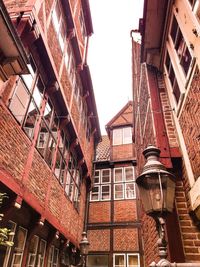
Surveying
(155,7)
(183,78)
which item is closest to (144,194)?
(183,78)

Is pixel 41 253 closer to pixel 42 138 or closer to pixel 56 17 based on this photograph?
pixel 42 138

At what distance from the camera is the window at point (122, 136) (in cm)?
1586

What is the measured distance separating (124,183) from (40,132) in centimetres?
853

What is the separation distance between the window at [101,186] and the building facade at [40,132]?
2959mm

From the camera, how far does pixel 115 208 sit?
13.5 m

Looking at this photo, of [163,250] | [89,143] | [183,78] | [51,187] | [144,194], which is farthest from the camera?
[89,143]

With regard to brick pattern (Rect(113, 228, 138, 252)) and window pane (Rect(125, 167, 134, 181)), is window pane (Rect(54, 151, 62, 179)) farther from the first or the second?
window pane (Rect(125, 167, 134, 181))

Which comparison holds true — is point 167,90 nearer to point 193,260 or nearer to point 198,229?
point 198,229

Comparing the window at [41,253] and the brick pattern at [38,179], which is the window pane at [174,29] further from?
the window at [41,253]

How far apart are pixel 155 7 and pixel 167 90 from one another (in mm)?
1775

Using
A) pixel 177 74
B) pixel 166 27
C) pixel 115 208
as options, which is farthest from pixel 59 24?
pixel 115 208

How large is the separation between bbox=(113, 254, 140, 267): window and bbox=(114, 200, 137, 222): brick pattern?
69.4 inches

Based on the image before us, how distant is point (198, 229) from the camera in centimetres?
343

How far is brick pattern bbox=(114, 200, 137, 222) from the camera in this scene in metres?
13.0
